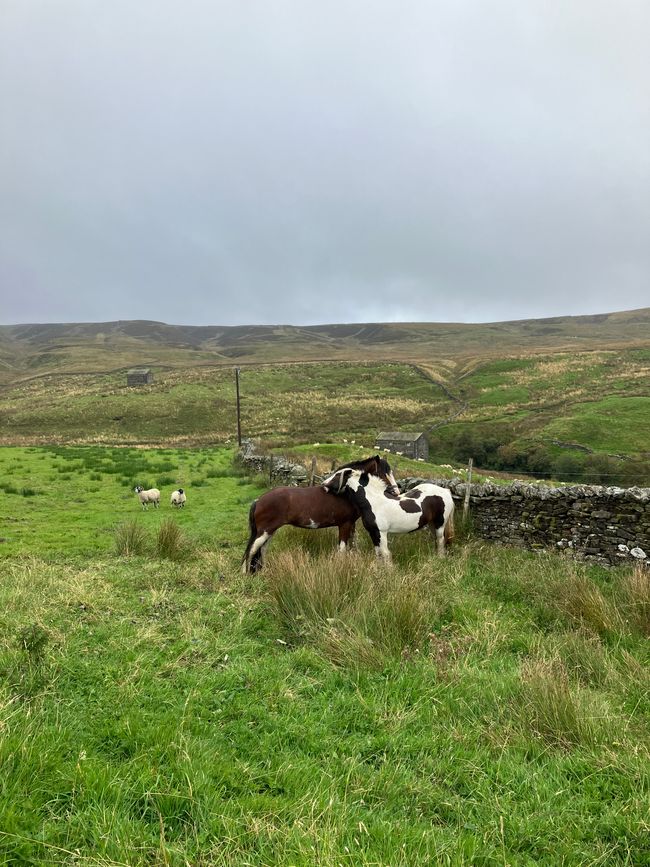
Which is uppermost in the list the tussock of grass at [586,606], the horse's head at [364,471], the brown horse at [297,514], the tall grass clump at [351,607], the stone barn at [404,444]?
the horse's head at [364,471]

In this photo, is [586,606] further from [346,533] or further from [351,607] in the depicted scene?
[346,533]

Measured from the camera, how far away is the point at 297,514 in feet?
28.8

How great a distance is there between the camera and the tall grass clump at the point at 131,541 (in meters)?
9.42

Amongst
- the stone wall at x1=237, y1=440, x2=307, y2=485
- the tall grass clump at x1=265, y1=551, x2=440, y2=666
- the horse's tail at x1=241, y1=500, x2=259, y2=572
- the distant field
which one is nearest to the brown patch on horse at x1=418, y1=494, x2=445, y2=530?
the tall grass clump at x1=265, y1=551, x2=440, y2=666

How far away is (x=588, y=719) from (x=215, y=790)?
110 inches

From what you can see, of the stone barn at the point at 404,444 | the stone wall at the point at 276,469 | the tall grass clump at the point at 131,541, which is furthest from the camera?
the stone barn at the point at 404,444

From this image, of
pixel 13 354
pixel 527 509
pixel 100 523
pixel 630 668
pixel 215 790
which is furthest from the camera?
pixel 13 354

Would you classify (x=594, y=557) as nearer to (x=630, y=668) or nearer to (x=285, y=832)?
(x=630, y=668)

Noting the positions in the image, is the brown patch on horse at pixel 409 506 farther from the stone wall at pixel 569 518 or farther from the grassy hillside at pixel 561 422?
the grassy hillside at pixel 561 422

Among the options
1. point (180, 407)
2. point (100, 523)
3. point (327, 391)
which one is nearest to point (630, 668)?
point (100, 523)

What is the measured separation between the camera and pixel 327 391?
8194cm

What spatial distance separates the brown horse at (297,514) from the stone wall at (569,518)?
340 cm

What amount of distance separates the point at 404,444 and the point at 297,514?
34.6 meters

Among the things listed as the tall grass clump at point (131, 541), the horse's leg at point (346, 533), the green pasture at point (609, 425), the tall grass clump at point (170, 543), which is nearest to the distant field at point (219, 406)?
the green pasture at point (609, 425)
